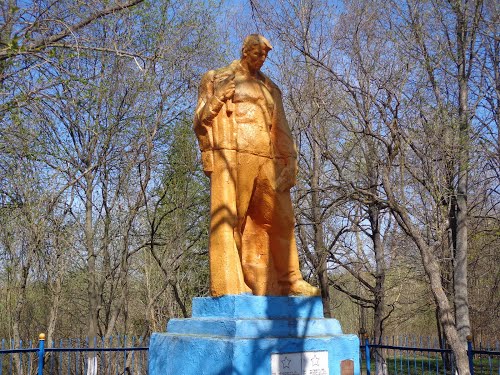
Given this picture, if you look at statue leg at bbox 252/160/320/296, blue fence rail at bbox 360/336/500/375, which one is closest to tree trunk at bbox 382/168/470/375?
blue fence rail at bbox 360/336/500/375

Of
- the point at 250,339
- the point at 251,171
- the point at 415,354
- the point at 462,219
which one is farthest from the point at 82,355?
the point at 250,339

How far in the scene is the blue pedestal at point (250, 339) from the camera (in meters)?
4.21

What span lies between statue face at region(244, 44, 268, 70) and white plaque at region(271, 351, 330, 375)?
2.71 m

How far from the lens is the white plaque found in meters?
4.31

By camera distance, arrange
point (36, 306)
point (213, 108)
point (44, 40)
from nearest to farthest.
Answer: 1. point (213, 108)
2. point (44, 40)
3. point (36, 306)

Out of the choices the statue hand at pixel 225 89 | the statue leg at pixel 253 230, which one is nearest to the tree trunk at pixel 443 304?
the statue leg at pixel 253 230

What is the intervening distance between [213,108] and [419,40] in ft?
21.9

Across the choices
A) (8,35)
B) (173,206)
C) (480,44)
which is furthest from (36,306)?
(480,44)

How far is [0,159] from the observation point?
9.84 metres

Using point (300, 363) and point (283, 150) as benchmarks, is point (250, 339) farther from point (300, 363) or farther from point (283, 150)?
point (283, 150)

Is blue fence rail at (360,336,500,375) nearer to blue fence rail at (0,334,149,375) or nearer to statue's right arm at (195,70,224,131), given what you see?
blue fence rail at (0,334,149,375)

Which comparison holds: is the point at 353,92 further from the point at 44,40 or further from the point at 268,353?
the point at 268,353

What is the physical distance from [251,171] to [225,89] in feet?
2.61

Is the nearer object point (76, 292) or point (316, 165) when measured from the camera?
point (316, 165)
